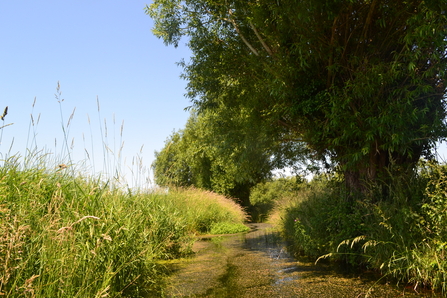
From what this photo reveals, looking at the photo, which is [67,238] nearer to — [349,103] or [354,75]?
[349,103]

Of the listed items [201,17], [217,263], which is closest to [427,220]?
[217,263]

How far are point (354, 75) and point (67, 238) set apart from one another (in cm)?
606

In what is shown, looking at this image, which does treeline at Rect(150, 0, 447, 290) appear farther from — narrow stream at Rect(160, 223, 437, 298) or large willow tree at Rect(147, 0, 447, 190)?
narrow stream at Rect(160, 223, 437, 298)

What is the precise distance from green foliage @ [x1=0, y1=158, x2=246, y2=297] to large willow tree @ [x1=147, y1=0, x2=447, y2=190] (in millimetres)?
3772

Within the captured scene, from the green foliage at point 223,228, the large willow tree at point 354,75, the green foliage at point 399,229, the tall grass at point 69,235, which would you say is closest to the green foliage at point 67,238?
the tall grass at point 69,235

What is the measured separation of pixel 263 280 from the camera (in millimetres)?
5496

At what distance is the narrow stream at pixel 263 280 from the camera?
467 cm

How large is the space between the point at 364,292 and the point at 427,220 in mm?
1340

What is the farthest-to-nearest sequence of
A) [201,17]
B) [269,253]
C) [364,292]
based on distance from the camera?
[201,17], [269,253], [364,292]

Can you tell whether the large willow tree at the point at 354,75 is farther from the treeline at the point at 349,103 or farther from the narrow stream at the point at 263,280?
the narrow stream at the point at 263,280

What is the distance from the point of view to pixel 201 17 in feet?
33.6

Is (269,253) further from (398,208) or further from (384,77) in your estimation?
(384,77)

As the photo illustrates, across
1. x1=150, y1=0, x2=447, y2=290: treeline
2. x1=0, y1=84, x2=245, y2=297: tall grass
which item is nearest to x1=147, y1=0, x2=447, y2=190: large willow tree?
x1=150, y1=0, x2=447, y2=290: treeline

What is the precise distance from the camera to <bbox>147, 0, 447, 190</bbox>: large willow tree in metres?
5.85
